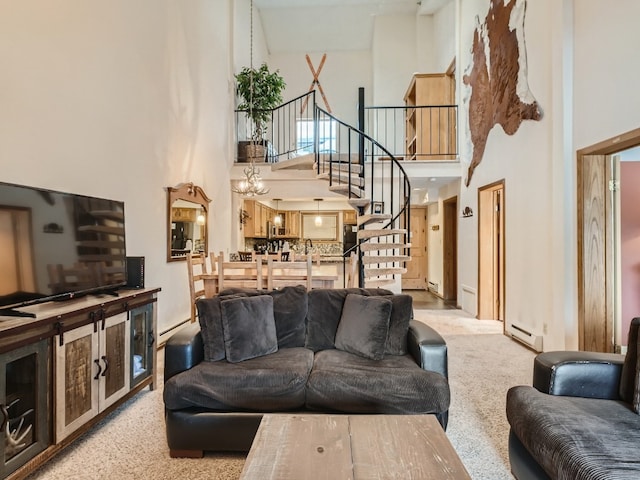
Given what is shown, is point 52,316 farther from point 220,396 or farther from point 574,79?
point 574,79

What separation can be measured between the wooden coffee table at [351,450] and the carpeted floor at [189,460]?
73 centimetres

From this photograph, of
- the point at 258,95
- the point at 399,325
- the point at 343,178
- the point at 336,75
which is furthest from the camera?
the point at 336,75

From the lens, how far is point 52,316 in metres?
1.93

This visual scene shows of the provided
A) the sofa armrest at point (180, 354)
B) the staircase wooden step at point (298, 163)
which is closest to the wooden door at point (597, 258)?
the sofa armrest at point (180, 354)

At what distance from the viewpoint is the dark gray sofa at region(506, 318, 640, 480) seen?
1.36 meters

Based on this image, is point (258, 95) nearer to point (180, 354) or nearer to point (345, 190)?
point (345, 190)

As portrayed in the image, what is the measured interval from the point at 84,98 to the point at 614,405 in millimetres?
4053

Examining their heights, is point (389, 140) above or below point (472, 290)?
above

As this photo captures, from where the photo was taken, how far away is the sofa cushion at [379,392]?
6.68 feet

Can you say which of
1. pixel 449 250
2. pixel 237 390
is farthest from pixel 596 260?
pixel 449 250

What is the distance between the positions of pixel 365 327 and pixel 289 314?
1.91 feet

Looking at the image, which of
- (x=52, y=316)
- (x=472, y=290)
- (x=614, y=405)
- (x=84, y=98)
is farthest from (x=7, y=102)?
(x=472, y=290)

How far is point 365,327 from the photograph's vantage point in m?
2.55

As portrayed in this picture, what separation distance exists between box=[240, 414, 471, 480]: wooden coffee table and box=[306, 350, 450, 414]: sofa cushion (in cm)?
45
